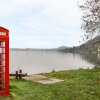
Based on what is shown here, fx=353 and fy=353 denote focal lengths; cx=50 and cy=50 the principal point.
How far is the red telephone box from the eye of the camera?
1436cm

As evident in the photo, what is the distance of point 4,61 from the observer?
14.6 m

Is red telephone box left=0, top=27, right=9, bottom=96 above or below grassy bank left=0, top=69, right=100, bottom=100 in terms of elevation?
above

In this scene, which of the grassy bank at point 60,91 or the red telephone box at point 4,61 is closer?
the red telephone box at point 4,61

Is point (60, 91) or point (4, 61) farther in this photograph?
point (60, 91)

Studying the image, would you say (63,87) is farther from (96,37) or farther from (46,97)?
(96,37)

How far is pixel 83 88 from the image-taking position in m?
16.8

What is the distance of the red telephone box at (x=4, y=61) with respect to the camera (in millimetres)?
14359

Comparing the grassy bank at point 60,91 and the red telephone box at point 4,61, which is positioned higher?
the red telephone box at point 4,61

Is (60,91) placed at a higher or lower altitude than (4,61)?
lower

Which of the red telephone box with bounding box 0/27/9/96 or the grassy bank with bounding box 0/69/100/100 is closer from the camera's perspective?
the red telephone box with bounding box 0/27/9/96

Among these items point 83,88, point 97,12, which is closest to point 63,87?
point 83,88

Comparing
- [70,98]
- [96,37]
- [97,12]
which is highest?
[97,12]

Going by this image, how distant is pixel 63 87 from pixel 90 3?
1223cm

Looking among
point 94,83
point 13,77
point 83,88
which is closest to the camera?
point 83,88
